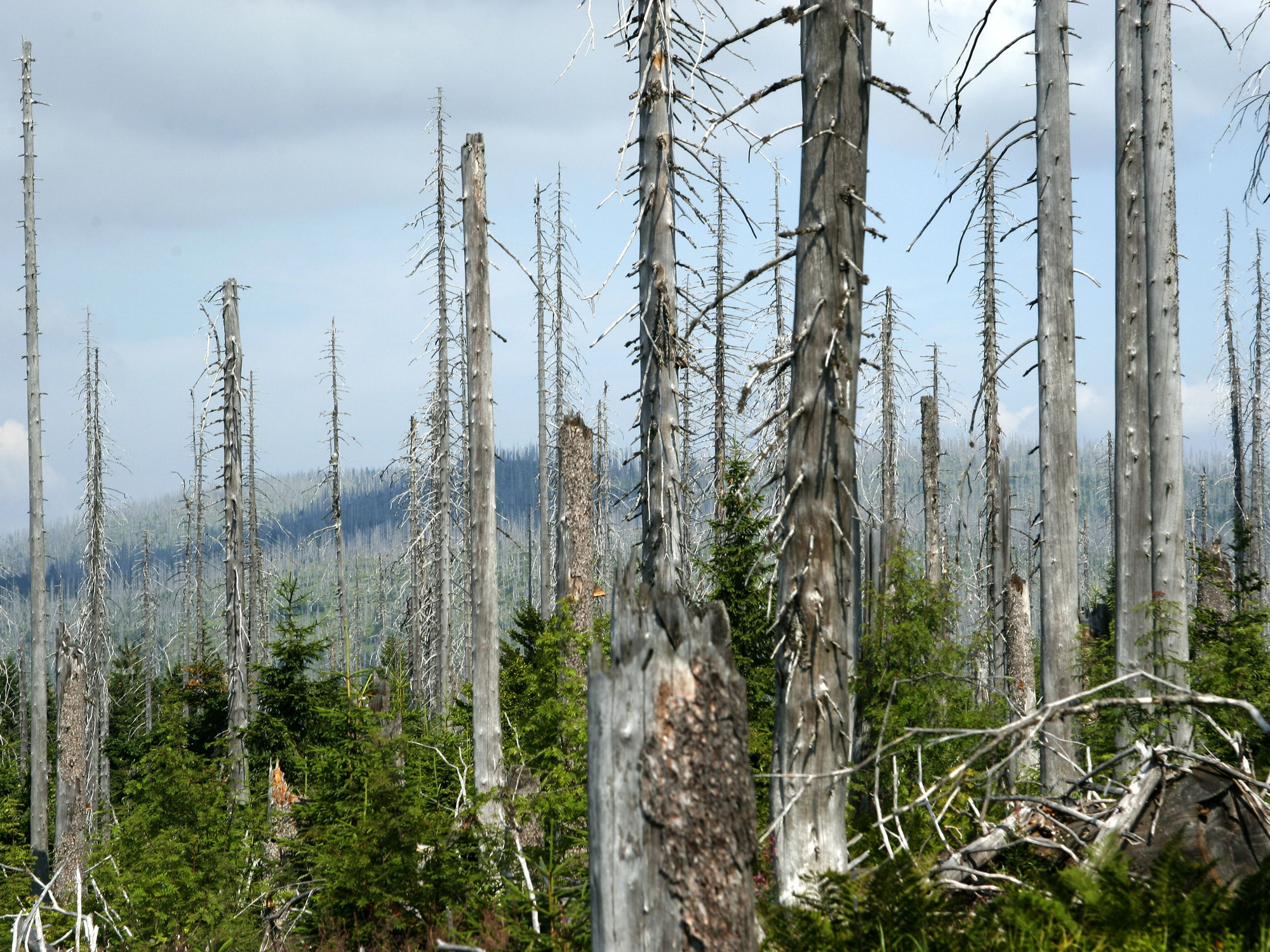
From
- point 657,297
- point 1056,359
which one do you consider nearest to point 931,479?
point 1056,359

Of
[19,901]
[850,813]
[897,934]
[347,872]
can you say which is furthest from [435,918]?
[19,901]

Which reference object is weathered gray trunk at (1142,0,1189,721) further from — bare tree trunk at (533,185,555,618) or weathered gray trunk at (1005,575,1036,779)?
bare tree trunk at (533,185,555,618)

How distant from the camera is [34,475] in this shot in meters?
19.6

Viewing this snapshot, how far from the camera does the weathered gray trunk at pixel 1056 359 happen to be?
9109 millimetres

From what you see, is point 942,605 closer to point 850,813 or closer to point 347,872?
point 850,813

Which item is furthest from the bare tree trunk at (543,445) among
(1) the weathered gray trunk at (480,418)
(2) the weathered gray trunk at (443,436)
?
(1) the weathered gray trunk at (480,418)

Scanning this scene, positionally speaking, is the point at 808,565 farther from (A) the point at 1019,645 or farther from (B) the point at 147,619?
(B) the point at 147,619

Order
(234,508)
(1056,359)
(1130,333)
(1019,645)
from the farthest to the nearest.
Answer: (1019,645) → (234,508) → (1056,359) → (1130,333)

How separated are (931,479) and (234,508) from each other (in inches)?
720

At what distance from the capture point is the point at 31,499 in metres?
19.6

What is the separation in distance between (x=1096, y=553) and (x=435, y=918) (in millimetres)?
171292

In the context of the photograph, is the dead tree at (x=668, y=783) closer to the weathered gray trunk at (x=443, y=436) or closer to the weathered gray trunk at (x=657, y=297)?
the weathered gray trunk at (x=657, y=297)

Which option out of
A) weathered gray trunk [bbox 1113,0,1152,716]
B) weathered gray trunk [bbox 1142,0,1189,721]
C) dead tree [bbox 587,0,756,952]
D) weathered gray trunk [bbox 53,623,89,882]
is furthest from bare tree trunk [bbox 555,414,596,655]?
dead tree [bbox 587,0,756,952]

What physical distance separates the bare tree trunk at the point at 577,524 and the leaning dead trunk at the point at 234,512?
631cm
